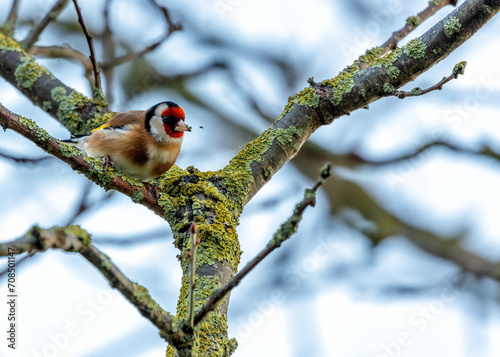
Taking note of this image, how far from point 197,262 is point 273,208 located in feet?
8.56

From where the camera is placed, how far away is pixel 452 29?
2.92 m

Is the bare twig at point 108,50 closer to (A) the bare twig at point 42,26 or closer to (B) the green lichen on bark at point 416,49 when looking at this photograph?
(A) the bare twig at point 42,26

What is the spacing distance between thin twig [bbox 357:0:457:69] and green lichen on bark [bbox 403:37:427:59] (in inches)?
22.6

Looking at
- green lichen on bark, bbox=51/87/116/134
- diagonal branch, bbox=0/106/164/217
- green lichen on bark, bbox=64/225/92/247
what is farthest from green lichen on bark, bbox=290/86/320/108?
green lichen on bark, bbox=64/225/92/247

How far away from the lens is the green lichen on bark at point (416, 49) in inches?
119

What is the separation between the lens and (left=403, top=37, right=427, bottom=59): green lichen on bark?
9.90 feet

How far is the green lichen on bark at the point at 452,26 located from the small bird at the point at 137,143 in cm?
198

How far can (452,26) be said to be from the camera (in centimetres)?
292

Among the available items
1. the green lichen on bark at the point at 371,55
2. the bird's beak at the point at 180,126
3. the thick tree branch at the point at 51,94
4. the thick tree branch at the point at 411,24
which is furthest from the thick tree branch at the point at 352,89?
the thick tree branch at the point at 51,94

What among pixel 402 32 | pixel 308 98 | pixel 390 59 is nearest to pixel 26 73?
pixel 308 98

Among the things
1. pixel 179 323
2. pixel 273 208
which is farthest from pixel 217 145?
pixel 179 323

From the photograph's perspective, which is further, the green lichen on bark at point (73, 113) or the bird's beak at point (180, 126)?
the bird's beak at point (180, 126)

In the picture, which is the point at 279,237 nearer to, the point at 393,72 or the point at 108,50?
the point at 393,72

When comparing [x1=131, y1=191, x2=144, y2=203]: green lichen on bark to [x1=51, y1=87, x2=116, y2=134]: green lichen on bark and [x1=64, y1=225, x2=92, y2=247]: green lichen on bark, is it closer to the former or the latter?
[x1=51, y1=87, x2=116, y2=134]: green lichen on bark
